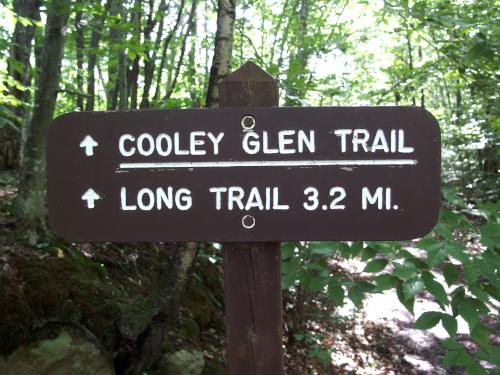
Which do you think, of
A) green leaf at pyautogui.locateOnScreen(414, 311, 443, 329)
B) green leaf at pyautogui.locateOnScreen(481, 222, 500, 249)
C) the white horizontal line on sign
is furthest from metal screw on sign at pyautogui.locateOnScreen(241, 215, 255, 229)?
green leaf at pyautogui.locateOnScreen(481, 222, 500, 249)

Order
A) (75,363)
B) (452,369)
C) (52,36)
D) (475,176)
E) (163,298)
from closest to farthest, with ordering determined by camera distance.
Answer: (75,363) → (163,298) → (52,36) → (452,369) → (475,176)

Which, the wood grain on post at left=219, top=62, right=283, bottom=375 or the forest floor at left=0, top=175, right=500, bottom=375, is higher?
the wood grain on post at left=219, top=62, right=283, bottom=375

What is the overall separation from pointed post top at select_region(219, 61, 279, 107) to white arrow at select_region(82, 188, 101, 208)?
524 millimetres

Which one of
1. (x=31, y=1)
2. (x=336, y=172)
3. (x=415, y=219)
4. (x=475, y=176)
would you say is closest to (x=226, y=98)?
(x=336, y=172)

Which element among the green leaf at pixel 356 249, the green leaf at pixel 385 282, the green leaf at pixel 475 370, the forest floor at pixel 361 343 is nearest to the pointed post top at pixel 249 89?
the green leaf at pixel 356 249

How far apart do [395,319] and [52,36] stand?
6.49m

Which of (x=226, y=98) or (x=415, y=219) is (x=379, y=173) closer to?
(x=415, y=219)

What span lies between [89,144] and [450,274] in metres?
1.66

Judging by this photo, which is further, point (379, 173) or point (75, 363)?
point (75, 363)

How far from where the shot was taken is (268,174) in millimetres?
1458

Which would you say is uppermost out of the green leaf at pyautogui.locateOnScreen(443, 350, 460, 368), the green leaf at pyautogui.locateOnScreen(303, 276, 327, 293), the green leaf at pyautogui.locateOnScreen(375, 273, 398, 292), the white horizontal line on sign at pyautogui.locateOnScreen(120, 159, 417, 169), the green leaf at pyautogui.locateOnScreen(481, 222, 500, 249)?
the white horizontal line on sign at pyautogui.locateOnScreen(120, 159, 417, 169)

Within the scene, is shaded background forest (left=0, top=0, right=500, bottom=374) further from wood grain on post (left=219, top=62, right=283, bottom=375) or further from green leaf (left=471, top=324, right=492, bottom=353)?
wood grain on post (left=219, top=62, right=283, bottom=375)

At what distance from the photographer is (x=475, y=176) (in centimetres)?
1252

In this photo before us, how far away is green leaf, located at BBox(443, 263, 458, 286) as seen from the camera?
204 centimetres
